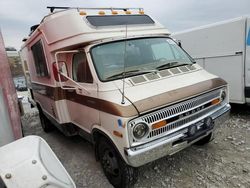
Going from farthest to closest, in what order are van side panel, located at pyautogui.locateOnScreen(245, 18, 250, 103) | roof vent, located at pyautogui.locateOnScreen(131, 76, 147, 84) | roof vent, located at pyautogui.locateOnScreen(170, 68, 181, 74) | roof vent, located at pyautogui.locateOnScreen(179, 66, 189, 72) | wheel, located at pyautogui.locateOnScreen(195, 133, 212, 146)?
van side panel, located at pyautogui.locateOnScreen(245, 18, 250, 103), wheel, located at pyautogui.locateOnScreen(195, 133, 212, 146), roof vent, located at pyautogui.locateOnScreen(179, 66, 189, 72), roof vent, located at pyautogui.locateOnScreen(170, 68, 181, 74), roof vent, located at pyautogui.locateOnScreen(131, 76, 147, 84)

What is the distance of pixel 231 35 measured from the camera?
573 cm

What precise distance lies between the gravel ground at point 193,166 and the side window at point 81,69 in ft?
5.51

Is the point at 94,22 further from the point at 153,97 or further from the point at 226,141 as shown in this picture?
the point at 226,141

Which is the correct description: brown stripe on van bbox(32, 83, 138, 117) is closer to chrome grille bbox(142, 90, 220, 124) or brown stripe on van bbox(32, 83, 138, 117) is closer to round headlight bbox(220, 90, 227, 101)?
chrome grille bbox(142, 90, 220, 124)

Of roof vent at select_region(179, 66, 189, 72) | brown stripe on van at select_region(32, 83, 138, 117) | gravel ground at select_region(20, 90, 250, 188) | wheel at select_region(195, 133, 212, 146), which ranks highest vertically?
roof vent at select_region(179, 66, 189, 72)

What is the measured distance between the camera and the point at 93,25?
346cm

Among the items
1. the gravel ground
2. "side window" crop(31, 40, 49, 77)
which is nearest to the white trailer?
the gravel ground

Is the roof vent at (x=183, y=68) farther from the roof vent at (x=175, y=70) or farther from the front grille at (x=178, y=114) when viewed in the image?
the front grille at (x=178, y=114)

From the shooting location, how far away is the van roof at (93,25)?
3.42 metres

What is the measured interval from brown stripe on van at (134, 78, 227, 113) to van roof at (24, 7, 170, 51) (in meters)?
1.18

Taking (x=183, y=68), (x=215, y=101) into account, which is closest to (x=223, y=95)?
(x=215, y=101)

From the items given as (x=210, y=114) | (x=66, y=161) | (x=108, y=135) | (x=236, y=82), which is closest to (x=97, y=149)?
(x=108, y=135)

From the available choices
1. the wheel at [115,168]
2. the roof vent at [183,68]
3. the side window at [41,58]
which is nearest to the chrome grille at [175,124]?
the wheel at [115,168]

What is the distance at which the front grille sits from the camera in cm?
273
